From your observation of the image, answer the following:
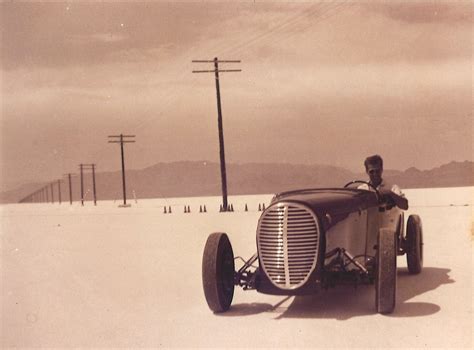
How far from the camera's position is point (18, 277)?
12.1m

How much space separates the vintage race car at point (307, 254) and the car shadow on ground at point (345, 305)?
33 centimetres

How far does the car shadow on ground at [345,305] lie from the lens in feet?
26.2

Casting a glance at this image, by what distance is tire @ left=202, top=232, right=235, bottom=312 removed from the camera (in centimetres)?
815

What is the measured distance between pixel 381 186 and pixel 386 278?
109 inches

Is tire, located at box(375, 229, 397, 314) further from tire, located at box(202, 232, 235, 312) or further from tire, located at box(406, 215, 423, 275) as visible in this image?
tire, located at box(406, 215, 423, 275)

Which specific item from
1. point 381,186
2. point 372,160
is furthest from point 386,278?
point 372,160

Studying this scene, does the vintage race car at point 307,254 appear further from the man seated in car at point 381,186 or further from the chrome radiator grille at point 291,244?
the man seated in car at point 381,186

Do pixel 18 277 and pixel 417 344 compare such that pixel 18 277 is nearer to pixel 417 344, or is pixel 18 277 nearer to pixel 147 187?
pixel 417 344

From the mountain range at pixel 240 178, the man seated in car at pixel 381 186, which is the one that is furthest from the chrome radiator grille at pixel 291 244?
the mountain range at pixel 240 178

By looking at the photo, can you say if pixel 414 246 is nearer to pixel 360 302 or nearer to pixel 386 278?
pixel 360 302

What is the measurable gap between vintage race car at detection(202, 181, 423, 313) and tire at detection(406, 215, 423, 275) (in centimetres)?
225

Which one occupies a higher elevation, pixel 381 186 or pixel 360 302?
pixel 381 186

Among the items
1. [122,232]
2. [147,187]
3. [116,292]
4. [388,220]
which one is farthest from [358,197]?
[147,187]

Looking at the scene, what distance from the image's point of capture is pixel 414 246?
10742 millimetres
